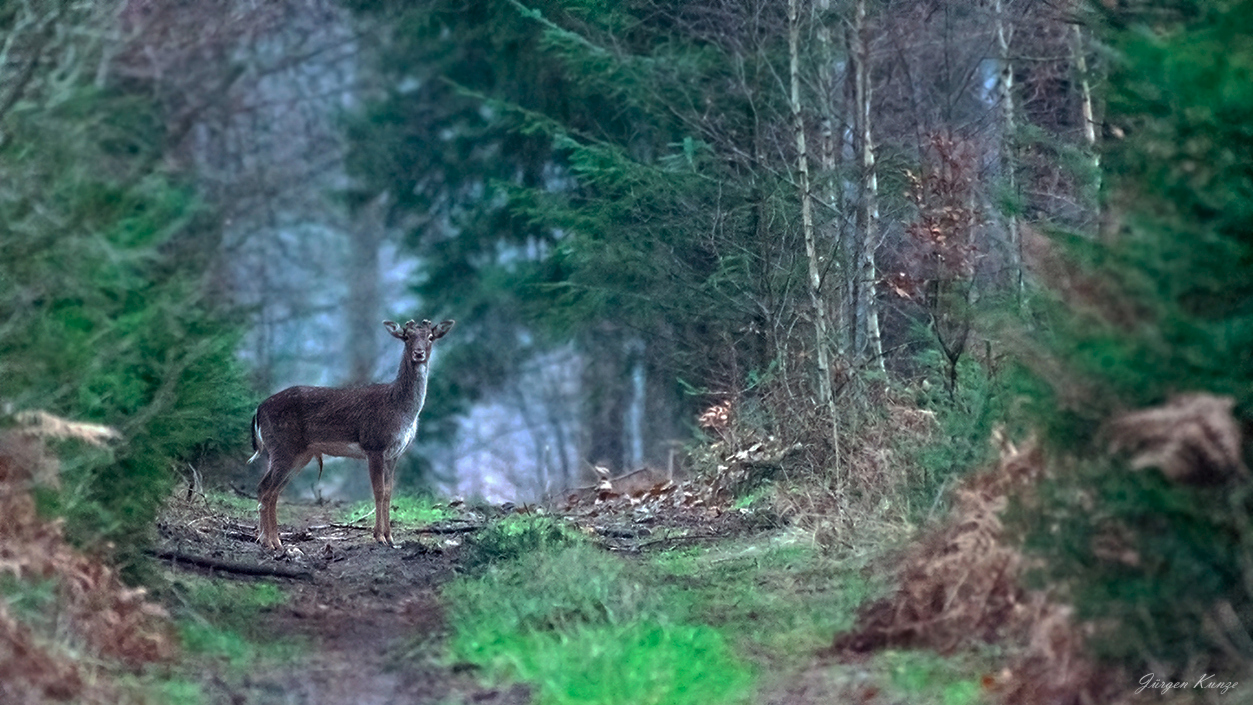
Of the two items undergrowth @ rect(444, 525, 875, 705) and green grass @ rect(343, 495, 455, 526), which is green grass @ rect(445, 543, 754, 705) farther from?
green grass @ rect(343, 495, 455, 526)

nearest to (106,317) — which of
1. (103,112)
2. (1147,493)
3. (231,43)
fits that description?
(103,112)

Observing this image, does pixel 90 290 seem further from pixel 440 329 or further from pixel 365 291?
pixel 365 291

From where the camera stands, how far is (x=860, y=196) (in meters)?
14.2

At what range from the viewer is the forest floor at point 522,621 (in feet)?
23.2

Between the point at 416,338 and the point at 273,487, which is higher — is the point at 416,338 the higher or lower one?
the higher one

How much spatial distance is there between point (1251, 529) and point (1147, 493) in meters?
0.38

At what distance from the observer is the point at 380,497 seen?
1361 centimetres

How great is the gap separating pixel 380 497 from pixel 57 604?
657cm

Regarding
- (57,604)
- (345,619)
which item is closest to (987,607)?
(345,619)

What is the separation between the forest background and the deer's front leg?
1405mm

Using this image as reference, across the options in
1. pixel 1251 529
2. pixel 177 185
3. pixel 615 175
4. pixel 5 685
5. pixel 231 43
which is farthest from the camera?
pixel 231 43

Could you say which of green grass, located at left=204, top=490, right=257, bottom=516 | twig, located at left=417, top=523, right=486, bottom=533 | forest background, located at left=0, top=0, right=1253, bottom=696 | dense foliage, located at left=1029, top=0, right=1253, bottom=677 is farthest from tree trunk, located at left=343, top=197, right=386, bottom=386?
dense foliage, located at left=1029, top=0, right=1253, bottom=677

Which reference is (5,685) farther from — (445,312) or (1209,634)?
(445,312)

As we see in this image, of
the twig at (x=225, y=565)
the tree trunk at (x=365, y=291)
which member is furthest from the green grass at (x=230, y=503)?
the tree trunk at (x=365, y=291)
